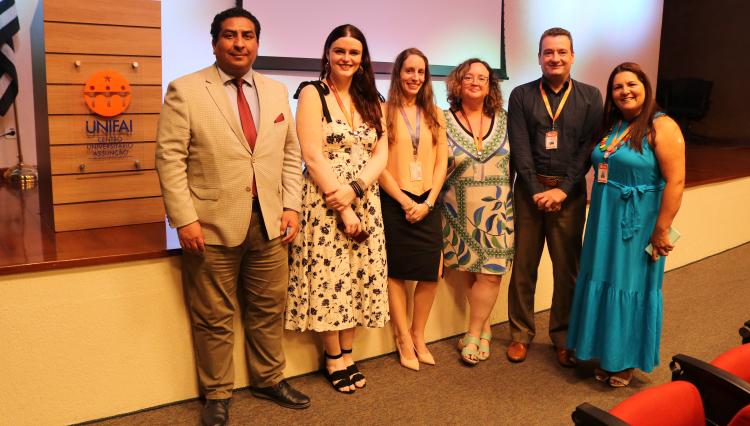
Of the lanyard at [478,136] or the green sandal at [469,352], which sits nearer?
the lanyard at [478,136]

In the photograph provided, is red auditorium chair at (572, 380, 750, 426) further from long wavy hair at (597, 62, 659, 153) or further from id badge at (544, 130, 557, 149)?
id badge at (544, 130, 557, 149)

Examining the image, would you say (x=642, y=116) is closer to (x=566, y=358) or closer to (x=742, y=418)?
(x=566, y=358)

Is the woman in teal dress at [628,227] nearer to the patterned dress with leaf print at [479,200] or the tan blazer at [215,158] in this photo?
the patterned dress with leaf print at [479,200]

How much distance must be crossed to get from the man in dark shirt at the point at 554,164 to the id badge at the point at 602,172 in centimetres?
14

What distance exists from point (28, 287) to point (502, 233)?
205 centimetres

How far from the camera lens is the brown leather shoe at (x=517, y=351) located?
3168mm

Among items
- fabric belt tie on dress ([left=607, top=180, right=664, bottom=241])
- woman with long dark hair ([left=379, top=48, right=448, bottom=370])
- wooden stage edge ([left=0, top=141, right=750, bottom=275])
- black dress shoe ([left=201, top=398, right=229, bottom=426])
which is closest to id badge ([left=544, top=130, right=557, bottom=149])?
fabric belt tie on dress ([left=607, top=180, right=664, bottom=241])

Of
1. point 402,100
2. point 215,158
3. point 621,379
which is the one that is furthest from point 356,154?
point 621,379

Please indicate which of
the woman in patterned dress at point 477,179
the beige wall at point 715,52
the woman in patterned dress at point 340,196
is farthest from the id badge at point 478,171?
the beige wall at point 715,52

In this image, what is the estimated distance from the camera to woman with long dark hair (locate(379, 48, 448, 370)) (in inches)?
110

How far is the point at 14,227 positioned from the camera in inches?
117

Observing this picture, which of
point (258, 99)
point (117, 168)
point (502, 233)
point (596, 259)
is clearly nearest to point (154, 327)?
point (117, 168)

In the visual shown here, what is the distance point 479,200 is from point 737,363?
56.3 inches

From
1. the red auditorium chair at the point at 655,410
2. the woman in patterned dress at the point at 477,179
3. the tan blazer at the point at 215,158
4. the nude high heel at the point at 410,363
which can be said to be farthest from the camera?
the nude high heel at the point at 410,363
